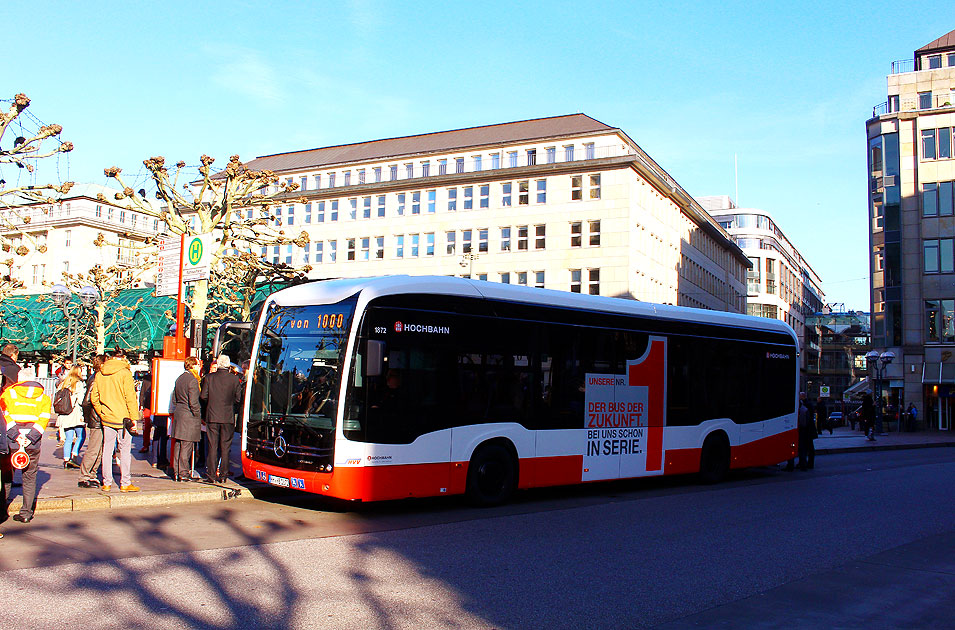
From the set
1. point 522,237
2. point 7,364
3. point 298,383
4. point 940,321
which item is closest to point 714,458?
point 298,383

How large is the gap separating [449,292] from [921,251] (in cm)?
5160

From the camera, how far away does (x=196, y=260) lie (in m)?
15.3

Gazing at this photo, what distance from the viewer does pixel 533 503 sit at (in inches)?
520

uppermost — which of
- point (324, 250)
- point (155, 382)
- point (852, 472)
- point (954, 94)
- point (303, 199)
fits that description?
point (954, 94)

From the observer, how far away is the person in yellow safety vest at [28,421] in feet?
30.7

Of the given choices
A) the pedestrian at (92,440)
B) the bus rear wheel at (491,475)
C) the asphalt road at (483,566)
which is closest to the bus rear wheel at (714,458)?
the asphalt road at (483,566)

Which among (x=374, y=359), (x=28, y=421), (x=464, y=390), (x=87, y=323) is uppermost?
(x=87, y=323)

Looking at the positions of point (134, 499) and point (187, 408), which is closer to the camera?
point (134, 499)

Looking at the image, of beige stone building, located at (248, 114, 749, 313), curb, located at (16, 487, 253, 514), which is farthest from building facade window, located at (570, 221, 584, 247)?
curb, located at (16, 487, 253, 514)

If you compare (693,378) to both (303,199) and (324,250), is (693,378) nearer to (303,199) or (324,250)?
(303,199)

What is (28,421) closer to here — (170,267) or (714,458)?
(170,267)

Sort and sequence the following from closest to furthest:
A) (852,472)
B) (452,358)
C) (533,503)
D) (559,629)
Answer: (559,629) → (452,358) → (533,503) → (852,472)

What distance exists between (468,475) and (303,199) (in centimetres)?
1620

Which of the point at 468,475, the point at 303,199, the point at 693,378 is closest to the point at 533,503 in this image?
the point at 468,475
